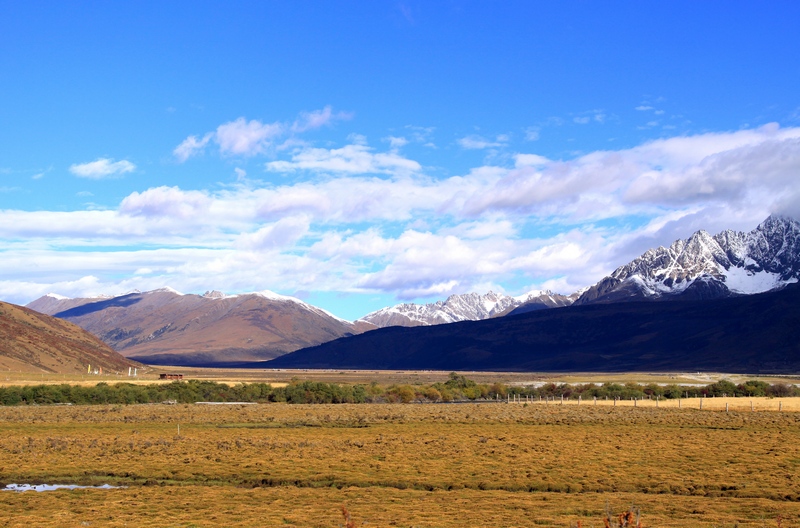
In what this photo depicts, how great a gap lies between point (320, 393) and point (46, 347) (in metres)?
78.2

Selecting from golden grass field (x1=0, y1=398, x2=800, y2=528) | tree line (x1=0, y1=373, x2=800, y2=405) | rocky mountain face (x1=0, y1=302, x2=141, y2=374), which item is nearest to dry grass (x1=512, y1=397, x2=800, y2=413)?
tree line (x1=0, y1=373, x2=800, y2=405)

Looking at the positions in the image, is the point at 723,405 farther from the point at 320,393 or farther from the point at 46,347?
the point at 46,347

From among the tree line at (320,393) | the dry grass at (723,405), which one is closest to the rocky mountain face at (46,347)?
the tree line at (320,393)

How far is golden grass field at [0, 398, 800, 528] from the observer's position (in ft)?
73.5

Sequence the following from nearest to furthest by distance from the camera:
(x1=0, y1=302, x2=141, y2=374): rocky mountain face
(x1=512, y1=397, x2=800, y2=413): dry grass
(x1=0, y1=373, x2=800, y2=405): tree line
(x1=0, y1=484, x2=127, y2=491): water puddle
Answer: (x1=0, y1=484, x2=127, y2=491): water puddle, (x1=512, y1=397, x2=800, y2=413): dry grass, (x1=0, y1=373, x2=800, y2=405): tree line, (x1=0, y1=302, x2=141, y2=374): rocky mountain face

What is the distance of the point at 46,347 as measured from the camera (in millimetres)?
140250

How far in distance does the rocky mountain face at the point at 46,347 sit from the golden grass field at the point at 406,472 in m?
81.5

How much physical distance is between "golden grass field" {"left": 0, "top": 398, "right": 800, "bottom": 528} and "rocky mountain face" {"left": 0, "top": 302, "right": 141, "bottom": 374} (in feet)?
268

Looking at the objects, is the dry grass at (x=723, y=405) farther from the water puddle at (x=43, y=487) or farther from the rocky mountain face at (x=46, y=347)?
the rocky mountain face at (x=46, y=347)

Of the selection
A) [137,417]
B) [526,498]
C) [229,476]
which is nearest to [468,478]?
[526,498]

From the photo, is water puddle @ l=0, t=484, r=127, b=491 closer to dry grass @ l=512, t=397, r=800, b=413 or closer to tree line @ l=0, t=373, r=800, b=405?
tree line @ l=0, t=373, r=800, b=405

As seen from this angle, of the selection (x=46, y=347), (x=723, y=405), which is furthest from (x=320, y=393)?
(x=46, y=347)

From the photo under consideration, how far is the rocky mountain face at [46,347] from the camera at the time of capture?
418 feet

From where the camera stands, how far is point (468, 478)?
29281mm
